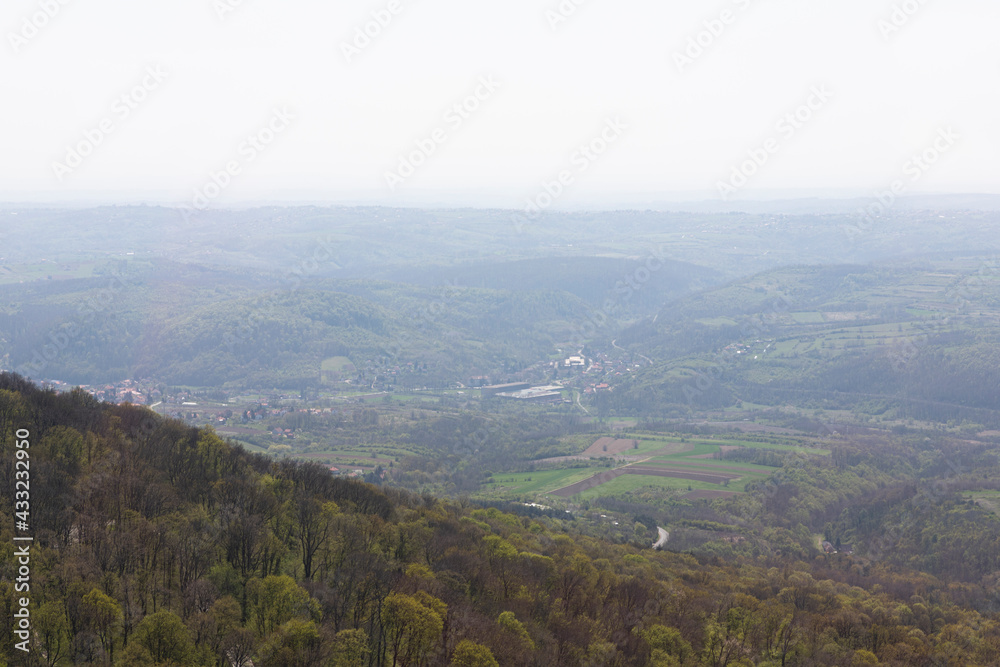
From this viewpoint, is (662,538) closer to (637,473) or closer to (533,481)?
(637,473)

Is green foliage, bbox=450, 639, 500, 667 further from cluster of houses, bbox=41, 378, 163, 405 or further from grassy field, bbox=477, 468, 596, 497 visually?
cluster of houses, bbox=41, 378, 163, 405

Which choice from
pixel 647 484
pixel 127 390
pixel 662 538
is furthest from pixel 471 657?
pixel 127 390

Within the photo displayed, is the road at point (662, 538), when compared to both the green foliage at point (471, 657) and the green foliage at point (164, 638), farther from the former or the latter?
the green foliage at point (164, 638)

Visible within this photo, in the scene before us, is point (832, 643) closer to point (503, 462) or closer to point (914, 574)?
point (914, 574)

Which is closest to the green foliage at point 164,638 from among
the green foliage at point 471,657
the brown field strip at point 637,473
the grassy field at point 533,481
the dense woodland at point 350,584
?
the dense woodland at point 350,584

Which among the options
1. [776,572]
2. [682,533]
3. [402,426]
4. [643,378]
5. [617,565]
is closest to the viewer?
[617,565]

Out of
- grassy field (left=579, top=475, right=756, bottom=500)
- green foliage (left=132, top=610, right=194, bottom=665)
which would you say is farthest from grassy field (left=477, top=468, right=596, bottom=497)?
green foliage (left=132, top=610, right=194, bottom=665)

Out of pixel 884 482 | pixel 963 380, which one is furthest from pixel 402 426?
pixel 963 380

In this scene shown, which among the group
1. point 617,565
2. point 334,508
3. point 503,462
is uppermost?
point 334,508
